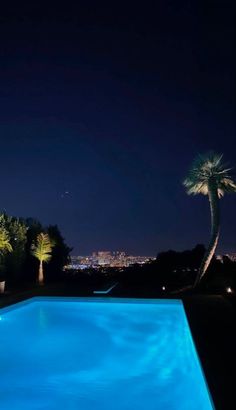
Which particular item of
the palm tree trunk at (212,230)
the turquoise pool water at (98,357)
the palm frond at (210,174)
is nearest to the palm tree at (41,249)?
the turquoise pool water at (98,357)

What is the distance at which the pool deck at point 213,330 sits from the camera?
457 cm

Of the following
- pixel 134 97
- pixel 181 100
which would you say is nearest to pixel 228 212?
pixel 181 100

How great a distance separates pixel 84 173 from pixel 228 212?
10.6 m

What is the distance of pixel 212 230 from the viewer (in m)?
15.0

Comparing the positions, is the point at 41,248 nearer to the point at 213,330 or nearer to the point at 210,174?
the point at 210,174

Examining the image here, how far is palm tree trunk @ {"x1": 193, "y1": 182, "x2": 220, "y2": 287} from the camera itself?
14719 millimetres

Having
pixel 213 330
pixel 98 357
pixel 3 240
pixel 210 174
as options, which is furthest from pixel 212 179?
pixel 98 357

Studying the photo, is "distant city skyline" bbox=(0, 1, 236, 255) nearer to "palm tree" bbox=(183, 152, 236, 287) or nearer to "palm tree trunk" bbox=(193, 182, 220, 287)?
"palm tree" bbox=(183, 152, 236, 287)

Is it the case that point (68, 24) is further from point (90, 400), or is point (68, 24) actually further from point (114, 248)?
point (114, 248)

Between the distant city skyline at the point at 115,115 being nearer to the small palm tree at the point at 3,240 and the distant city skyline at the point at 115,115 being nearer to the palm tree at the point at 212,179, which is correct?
the palm tree at the point at 212,179

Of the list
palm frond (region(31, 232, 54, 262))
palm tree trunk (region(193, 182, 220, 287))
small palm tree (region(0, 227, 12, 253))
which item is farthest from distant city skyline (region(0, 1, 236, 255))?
small palm tree (region(0, 227, 12, 253))

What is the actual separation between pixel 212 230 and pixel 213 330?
782 cm

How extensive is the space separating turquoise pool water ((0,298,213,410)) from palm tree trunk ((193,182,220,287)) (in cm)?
323

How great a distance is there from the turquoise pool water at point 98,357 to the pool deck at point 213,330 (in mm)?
204
